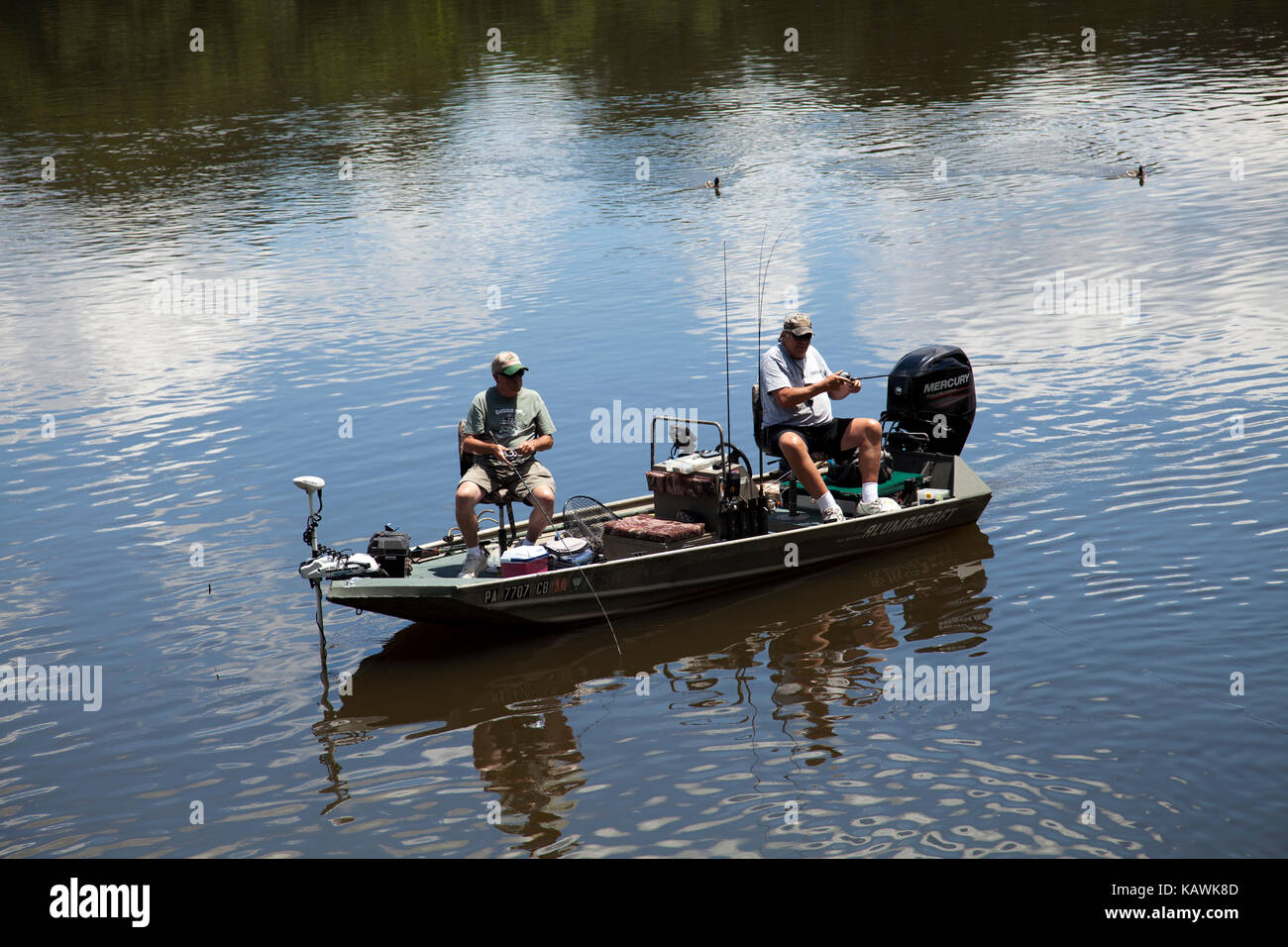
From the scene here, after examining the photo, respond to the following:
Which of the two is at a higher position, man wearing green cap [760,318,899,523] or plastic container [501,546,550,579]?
man wearing green cap [760,318,899,523]

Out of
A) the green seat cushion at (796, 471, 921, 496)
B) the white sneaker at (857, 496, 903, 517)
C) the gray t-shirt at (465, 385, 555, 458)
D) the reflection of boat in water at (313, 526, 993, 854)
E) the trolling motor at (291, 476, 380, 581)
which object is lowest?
the reflection of boat in water at (313, 526, 993, 854)

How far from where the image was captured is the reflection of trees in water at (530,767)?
6.88 meters

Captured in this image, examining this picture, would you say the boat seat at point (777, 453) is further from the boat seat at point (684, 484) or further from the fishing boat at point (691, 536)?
the boat seat at point (684, 484)

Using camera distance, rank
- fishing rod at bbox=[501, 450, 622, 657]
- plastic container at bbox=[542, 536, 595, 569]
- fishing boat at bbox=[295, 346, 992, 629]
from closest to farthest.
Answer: fishing boat at bbox=[295, 346, 992, 629], fishing rod at bbox=[501, 450, 622, 657], plastic container at bbox=[542, 536, 595, 569]

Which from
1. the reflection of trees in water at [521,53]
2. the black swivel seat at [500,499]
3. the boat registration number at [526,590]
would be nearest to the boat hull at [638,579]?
the boat registration number at [526,590]

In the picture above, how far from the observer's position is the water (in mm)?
7066

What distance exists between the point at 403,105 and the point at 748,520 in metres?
28.4

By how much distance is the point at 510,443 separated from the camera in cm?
946

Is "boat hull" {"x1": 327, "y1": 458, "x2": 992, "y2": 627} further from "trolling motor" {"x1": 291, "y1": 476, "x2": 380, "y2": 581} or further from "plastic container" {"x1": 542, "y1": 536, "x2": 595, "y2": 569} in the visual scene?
"plastic container" {"x1": 542, "y1": 536, "x2": 595, "y2": 569}

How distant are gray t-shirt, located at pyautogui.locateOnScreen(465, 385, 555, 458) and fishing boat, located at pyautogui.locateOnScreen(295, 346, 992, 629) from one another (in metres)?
0.60

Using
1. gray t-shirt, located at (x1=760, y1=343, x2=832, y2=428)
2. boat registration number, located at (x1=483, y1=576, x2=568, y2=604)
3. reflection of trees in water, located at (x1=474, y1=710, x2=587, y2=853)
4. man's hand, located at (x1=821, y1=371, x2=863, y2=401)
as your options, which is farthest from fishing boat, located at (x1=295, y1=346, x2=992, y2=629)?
reflection of trees in water, located at (x1=474, y1=710, x2=587, y2=853)

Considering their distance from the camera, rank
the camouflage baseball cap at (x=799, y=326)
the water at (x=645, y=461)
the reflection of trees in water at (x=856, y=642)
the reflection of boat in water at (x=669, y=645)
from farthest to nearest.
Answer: the camouflage baseball cap at (x=799, y=326), the reflection of boat in water at (x=669, y=645), the reflection of trees in water at (x=856, y=642), the water at (x=645, y=461)

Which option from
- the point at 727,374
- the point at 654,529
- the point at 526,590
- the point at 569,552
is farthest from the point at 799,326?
the point at 526,590
